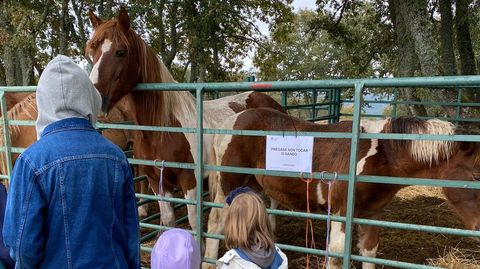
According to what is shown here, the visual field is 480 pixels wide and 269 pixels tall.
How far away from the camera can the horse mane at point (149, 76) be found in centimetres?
263

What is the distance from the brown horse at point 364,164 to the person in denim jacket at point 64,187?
5.46ft

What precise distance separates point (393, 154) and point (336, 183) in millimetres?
457

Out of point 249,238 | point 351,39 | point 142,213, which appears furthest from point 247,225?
point 351,39

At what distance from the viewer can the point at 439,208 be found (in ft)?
16.1

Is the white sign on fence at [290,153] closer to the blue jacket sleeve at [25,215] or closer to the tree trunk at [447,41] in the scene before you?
the blue jacket sleeve at [25,215]

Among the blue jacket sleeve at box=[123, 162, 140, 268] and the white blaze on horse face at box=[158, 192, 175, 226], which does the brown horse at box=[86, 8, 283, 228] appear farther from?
the blue jacket sleeve at box=[123, 162, 140, 268]

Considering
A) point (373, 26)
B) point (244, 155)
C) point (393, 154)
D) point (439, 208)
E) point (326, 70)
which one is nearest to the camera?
point (393, 154)

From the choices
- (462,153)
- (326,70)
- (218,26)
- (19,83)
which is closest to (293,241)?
(462,153)

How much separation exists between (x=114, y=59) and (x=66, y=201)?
5.11 feet

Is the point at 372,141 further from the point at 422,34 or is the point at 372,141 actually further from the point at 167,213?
the point at 422,34

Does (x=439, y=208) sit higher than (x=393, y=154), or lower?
lower

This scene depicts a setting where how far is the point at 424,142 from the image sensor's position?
2408mm

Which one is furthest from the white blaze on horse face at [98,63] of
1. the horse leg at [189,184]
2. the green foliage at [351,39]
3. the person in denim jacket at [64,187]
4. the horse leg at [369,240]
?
the green foliage at [351,39]

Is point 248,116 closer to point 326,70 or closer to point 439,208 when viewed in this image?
point 439,208
